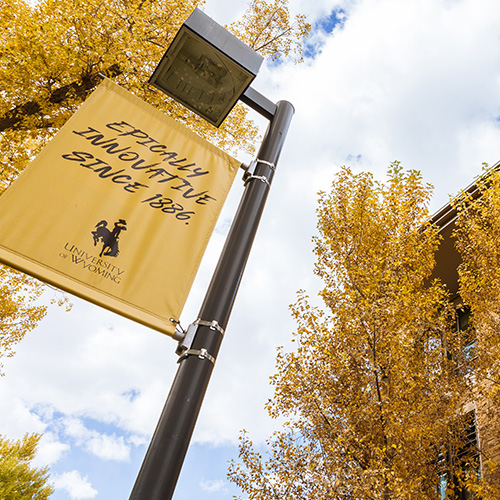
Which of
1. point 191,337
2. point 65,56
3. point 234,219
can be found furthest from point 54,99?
point 191,337

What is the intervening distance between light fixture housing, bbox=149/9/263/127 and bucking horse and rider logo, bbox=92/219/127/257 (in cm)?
125

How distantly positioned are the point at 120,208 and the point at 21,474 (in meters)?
28.7

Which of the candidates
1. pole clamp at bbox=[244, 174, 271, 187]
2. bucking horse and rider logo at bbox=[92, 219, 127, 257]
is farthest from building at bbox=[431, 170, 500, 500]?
bucking horse and rider logo at bbox=[92, 219, 127, 257]

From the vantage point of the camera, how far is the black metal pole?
1530 millimetres

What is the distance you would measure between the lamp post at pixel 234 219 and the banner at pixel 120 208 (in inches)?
9.0

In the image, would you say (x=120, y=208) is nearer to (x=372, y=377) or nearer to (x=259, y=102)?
(x=259, y=102)

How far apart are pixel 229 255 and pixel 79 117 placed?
1.50 metres

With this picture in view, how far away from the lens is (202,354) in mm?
1836

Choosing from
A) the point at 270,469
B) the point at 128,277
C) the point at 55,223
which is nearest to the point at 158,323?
the point at 128,277

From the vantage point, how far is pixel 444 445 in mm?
7629

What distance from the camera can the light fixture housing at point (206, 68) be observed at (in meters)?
2.62

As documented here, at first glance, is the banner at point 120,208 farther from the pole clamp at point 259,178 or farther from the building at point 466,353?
the building at point 466,353

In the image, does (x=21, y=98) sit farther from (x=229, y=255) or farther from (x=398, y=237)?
(x=398, y=237)

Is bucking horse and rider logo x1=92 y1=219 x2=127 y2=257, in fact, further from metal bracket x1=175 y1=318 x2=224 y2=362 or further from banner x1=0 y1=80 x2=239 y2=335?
metal bracket x1=175 y1=318 x2=224 y2=362
